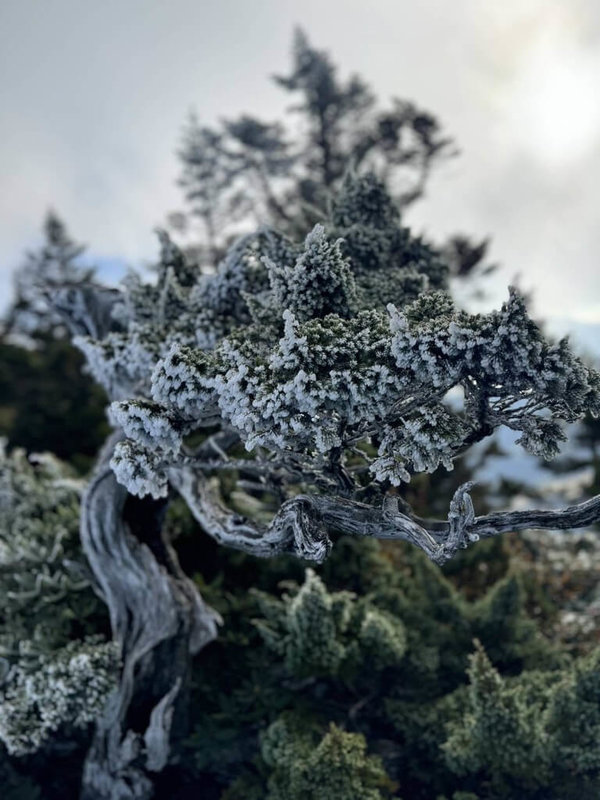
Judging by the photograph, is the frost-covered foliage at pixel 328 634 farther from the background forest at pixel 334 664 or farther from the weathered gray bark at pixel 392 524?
the weathered gray bark at pixel 392 524

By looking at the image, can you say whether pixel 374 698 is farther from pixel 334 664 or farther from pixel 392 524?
pixel 392 524

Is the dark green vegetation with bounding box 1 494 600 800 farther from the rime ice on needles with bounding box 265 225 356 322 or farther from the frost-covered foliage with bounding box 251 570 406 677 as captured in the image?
Result: the rime ice on needles with bounding box 265 225 356 322

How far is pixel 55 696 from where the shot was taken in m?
6.86

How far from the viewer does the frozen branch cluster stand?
4559mm

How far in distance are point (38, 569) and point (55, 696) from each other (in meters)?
2.30

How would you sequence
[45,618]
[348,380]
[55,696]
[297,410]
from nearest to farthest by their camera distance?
[348,380] < [297,410] < [55,696] < [45,618]

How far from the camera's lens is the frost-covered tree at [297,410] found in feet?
15.2

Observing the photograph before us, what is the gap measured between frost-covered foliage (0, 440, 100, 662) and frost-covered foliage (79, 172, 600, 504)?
11.8 ft

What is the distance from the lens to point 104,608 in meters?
8.55

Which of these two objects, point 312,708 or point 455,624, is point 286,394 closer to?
point 312,708

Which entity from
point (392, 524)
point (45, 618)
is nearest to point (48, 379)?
point (45, 618)

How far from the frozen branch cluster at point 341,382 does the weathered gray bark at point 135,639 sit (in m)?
1.72

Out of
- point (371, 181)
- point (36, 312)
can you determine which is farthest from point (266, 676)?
point (36, 312)

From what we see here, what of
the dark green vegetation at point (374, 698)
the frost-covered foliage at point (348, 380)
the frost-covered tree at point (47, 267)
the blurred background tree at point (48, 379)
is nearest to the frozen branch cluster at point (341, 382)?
the frost-covered foliage at point (348, 380)
